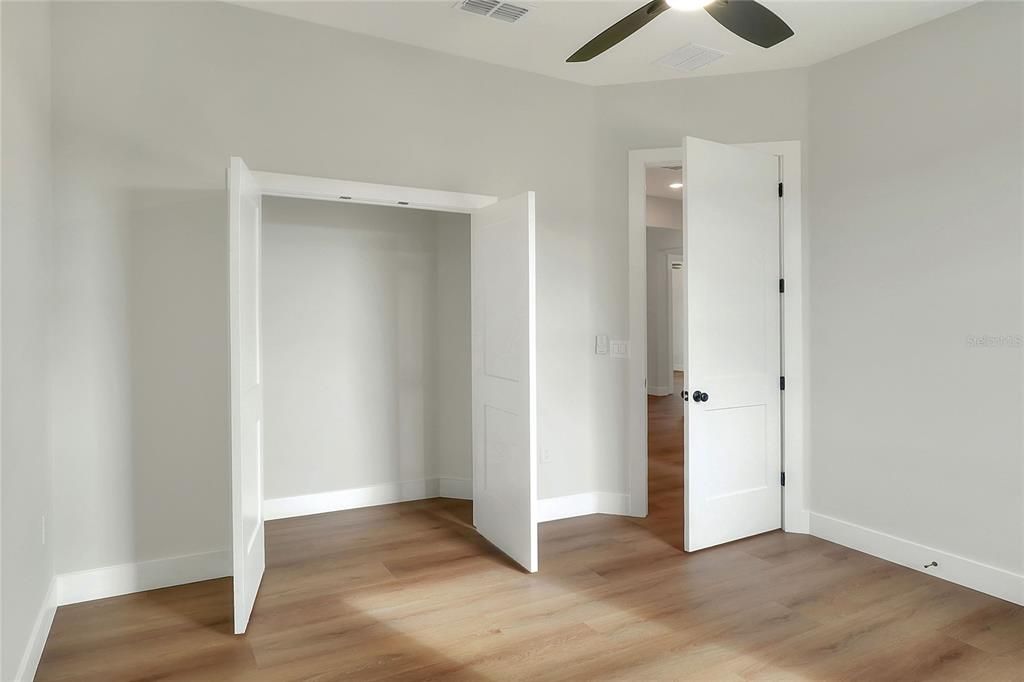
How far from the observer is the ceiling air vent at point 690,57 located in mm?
3594

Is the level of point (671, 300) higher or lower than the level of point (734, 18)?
lower

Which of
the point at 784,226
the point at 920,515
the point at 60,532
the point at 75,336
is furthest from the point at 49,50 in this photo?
the point at 920,515

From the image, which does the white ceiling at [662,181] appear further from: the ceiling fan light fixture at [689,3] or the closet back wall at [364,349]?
the ceiling fan light fixture at [689,3]

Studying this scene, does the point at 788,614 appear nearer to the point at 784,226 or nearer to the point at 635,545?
the point at 635,545

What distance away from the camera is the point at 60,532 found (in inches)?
111

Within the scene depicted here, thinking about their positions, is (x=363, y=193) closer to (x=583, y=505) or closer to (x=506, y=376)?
(x=506, y=376)

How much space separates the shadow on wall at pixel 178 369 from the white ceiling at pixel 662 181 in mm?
4893

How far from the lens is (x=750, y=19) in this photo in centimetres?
229

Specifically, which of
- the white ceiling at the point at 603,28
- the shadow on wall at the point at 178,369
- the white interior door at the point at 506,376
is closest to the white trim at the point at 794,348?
the white ceiling at the point at 603,28

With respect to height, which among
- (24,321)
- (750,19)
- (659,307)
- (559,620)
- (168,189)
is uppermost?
(750,19)

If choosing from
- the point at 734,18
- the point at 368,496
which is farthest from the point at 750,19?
the point at 368,496

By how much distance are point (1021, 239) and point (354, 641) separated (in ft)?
11.5

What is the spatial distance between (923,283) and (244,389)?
344 centimetres

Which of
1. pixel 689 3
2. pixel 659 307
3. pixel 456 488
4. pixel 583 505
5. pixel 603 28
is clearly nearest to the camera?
pixel 689 3
